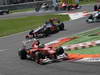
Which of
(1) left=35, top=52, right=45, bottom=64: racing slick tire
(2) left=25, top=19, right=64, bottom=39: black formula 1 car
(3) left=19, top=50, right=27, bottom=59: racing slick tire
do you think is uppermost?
(1) left=35, top=52, right=45, bottom=64: racing slick tire

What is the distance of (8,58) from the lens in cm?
1631

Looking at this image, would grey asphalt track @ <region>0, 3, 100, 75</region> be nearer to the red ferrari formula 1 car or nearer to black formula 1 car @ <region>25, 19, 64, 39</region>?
the red ferrari formula 1 car

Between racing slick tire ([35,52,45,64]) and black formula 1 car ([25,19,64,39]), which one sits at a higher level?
racing slick tire ([35,52,45,64])

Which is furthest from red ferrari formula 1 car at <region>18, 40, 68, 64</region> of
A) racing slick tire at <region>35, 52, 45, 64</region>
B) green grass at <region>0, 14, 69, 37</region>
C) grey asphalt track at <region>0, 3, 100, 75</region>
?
green grass at <region>0, 14, 69, 37</region>

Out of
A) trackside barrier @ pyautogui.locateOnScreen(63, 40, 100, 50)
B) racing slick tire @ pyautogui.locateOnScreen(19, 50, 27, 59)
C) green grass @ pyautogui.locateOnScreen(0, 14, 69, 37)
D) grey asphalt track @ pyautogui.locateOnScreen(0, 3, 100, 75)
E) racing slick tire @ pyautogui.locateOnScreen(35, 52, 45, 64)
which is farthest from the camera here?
green grass @ pyautogui.locateOnScreen(0, 14, 69, 37)

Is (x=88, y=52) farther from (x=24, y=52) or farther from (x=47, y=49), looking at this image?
(x=24, y=52)

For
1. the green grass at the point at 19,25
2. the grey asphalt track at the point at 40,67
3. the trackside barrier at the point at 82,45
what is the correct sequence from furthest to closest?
1. the green grass at the point at 19,25
2. the trackside barrier at the point at 82,45
3. the grey asphalt track at the point at 40,67

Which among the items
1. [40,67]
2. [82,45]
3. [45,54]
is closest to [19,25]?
[82,45]

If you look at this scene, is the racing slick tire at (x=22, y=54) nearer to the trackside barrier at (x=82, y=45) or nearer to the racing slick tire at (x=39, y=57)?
the racing slick tire at (x=39, y=57)

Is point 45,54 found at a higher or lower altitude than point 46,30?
higher

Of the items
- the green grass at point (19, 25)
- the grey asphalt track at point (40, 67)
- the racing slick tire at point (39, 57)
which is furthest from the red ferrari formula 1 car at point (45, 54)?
the green grass at point (19, 25)

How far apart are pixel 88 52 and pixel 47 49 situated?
183 cm

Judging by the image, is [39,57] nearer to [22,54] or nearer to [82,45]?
[22,54]

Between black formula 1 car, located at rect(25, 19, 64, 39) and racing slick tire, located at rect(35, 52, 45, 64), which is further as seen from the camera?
black formula 1 car, located at rect(25, 19, 64, 39)
